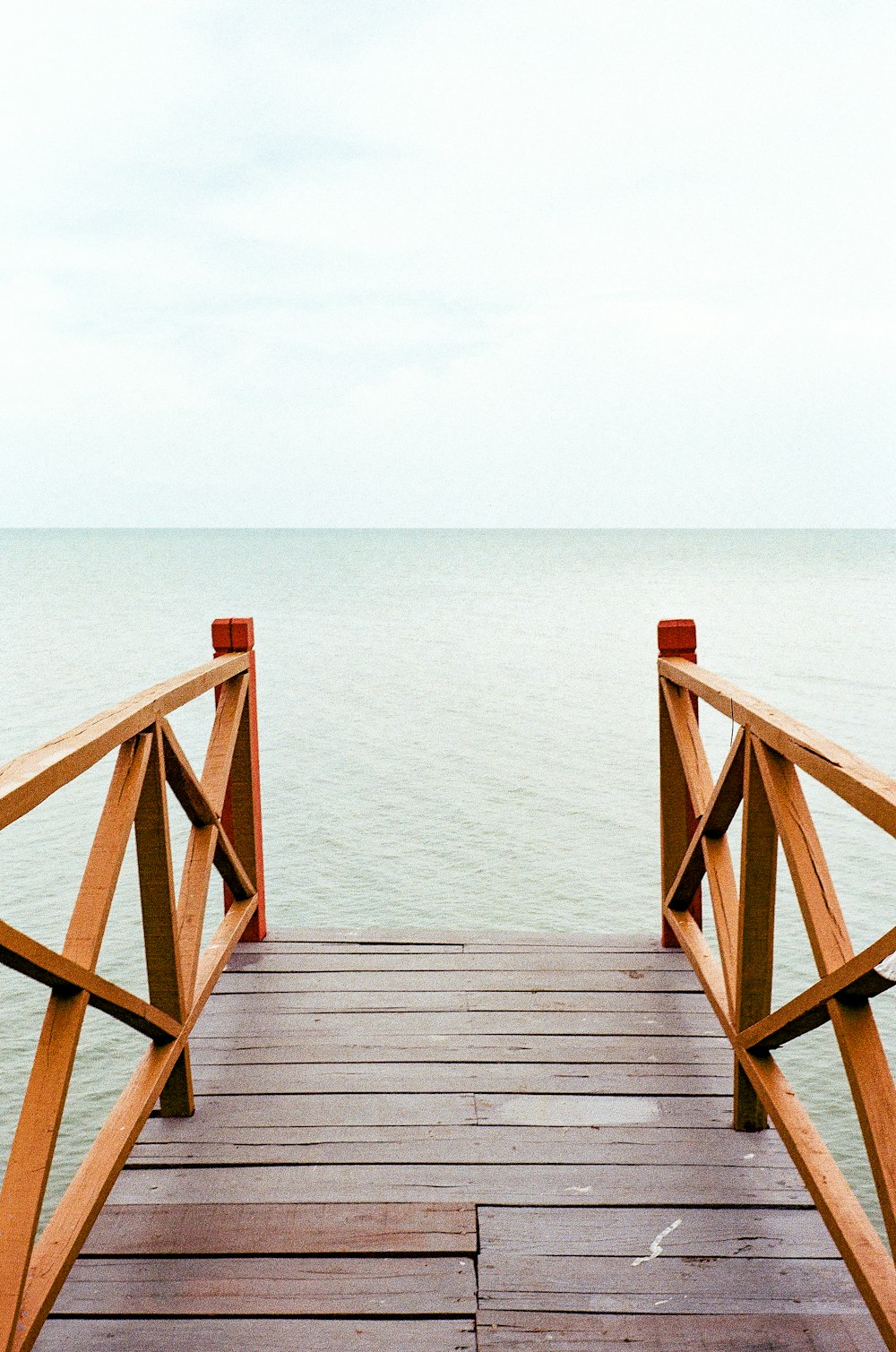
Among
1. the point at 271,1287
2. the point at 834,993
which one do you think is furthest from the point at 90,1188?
the point at 834,993

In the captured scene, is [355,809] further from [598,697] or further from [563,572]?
[563,572]

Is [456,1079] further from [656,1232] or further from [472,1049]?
[656,1232]

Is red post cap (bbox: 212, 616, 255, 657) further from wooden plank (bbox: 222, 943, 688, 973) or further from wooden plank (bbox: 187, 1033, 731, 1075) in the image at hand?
wooden plank (bbox: 187, 1033, 731, 1075)

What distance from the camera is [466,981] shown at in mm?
3361

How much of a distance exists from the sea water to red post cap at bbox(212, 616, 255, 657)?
7.75ft

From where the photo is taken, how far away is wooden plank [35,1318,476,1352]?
187cm

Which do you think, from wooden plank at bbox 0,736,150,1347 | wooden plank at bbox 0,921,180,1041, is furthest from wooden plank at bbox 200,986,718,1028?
wooden plank at bbox 0,736,150,1347

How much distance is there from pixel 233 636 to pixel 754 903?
75.2 inches

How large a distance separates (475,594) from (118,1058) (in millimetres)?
37748
